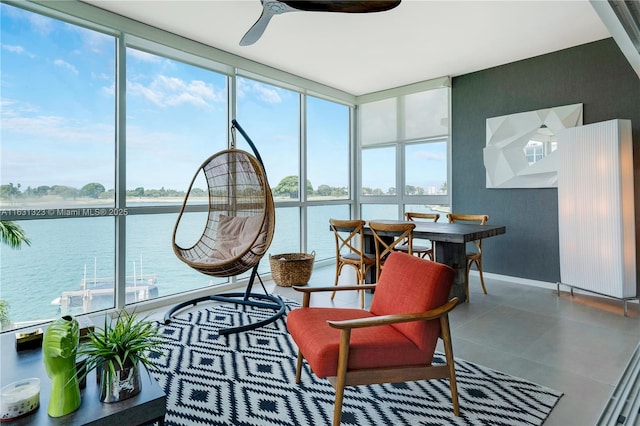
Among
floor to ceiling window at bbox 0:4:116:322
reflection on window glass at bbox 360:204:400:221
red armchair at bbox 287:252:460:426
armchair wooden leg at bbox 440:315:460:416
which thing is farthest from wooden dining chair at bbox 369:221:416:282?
floor to ceiling window at bbox 0:4:116:322

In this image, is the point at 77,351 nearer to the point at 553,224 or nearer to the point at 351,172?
the point at 553,224

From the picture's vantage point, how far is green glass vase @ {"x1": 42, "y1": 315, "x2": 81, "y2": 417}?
1244 mm

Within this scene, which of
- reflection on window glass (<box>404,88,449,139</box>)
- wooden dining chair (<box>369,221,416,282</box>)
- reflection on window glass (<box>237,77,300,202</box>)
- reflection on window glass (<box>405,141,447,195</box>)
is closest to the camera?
wooden dining chair (<box>369,221,416,282</box>)

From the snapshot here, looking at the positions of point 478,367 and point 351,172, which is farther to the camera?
point 351,172

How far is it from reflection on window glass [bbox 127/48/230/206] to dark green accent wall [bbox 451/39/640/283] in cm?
320

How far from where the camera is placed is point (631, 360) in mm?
2230

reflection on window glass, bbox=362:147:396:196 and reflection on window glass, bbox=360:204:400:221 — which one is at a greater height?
reflection on window glass, bbox=362:147:396:196

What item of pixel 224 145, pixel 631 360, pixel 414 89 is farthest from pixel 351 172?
pixel 631 360

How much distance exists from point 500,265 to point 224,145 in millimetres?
3766

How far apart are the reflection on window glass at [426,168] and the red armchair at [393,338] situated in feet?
11.6

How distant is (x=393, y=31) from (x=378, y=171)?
103 inches

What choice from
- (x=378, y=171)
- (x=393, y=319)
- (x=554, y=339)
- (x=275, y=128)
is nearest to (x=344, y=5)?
(x=393, y=319)

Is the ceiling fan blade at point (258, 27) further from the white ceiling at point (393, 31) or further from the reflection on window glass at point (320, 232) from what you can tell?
the reflection on window glass at point (320, 232)

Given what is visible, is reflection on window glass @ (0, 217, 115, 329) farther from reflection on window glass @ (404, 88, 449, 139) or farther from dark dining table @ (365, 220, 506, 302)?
reflection on window glass @ (404, 88, 449, 139)
